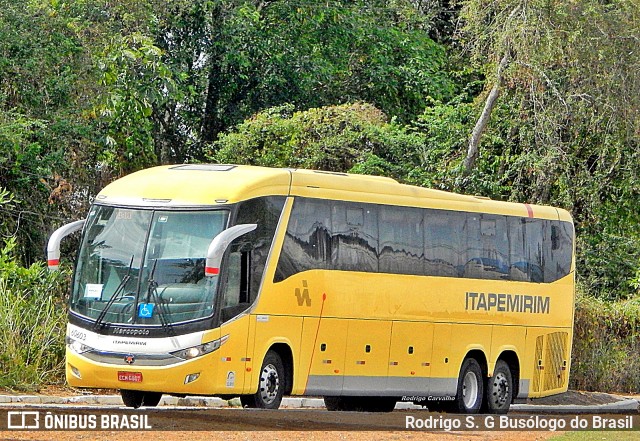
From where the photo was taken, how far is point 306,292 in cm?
1781

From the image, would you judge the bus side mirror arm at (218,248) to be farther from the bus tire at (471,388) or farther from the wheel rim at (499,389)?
the wheel rim at (499,389)

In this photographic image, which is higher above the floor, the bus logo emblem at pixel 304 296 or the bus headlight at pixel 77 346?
the bus logo emblem at pixel 304 296

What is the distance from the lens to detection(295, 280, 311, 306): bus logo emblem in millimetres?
17656

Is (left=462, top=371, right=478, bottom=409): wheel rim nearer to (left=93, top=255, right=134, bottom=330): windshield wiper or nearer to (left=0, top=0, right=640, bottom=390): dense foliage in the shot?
(left=93, top=255, right=134, bottom=330): windshield wiper

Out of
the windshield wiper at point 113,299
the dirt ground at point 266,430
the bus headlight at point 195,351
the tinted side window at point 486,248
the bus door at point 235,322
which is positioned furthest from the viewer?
the tinted side window at point 486,248

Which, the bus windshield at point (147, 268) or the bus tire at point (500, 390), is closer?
the bus windshield at point (147, 268)

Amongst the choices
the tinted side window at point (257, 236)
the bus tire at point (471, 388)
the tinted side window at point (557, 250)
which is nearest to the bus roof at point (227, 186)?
the tinted side window at point (257, 236)

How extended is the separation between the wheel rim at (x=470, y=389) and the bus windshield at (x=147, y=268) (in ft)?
22.4

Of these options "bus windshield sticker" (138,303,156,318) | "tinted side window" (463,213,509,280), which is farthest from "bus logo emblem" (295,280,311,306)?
"tinted side window" (463,213,509,280)

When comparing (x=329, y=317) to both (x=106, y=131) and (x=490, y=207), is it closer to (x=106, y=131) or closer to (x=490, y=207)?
(x=490, y=207)

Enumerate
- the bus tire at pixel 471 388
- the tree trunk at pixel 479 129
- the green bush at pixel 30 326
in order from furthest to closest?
the tree trunk at pixel 479 129 < the bus tire at pixel 471 388 < the green bush at pixel 30 326

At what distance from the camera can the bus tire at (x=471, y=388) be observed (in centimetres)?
2127

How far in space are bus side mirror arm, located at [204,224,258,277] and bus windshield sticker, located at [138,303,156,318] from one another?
83 cm

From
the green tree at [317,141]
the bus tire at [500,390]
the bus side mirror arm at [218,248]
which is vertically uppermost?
the green tree at [317,141]
